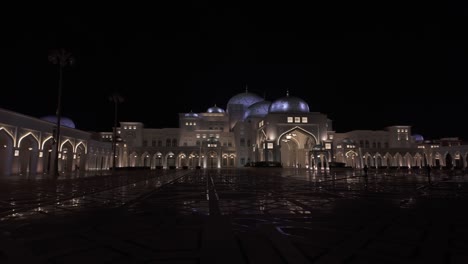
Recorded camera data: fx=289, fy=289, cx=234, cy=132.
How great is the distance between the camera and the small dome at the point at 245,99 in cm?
7512

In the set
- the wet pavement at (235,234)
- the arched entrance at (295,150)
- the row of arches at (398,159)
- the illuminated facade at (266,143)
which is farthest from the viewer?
the row of arches at (398,159)

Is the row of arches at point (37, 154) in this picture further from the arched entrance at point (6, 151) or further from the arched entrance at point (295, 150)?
the arched entrance at point (295, 150)

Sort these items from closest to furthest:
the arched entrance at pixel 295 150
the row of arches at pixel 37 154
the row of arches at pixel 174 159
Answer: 1. the row of arches at pixel 37 154
2. the arched entrance at pixel 295 150
3. the row of arches at pixel 174 159

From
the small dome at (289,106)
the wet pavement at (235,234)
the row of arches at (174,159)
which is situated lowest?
the wet pavement at (235,234)

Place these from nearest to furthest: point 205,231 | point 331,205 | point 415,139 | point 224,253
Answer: point 224,253, point 205,231, point 331,205, point 415,139

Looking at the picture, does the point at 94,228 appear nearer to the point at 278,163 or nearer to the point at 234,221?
the point at 234,221

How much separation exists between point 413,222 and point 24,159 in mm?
41459

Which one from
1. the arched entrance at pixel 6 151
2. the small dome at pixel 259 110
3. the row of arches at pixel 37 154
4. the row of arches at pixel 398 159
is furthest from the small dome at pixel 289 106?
the arched entrance at pixel 6 151

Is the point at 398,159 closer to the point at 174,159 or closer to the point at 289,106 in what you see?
the point at 289,106

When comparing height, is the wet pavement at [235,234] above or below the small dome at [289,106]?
below

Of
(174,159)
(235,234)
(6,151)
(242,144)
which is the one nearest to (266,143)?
(242,144)

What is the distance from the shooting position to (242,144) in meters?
66.3

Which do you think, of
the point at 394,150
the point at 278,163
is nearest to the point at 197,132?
the point at 278,163

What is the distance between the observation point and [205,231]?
4.71 meters
